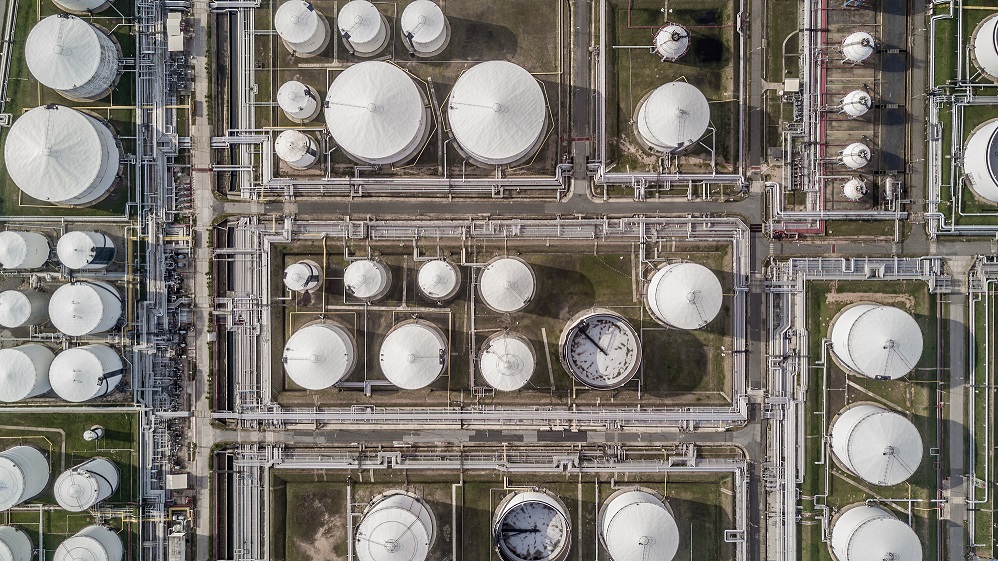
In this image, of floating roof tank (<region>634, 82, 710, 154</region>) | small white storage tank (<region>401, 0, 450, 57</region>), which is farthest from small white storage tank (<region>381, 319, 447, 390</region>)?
floating roof tank (<region>634, 82, 710, 154</region>)

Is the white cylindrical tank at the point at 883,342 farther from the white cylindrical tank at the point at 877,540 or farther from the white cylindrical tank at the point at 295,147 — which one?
the white cylindrical tank at the point at 295,147

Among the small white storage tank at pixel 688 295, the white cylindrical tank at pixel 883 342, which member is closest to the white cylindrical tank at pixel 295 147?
the small white storage tank at pixel 688 295

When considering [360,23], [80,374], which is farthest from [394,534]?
[360,23]

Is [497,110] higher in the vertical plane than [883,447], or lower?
higher

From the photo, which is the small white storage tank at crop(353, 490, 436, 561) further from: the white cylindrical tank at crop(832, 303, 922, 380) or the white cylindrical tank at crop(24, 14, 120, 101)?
the white cylindrical tank at crop(24, 14, 120, 101)

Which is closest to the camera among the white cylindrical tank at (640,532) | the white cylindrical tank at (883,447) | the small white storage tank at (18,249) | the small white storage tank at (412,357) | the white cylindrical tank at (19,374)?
the white cylindrical tank at (640,532)

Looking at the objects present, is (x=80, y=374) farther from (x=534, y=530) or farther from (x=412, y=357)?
(x=534, y=530)
